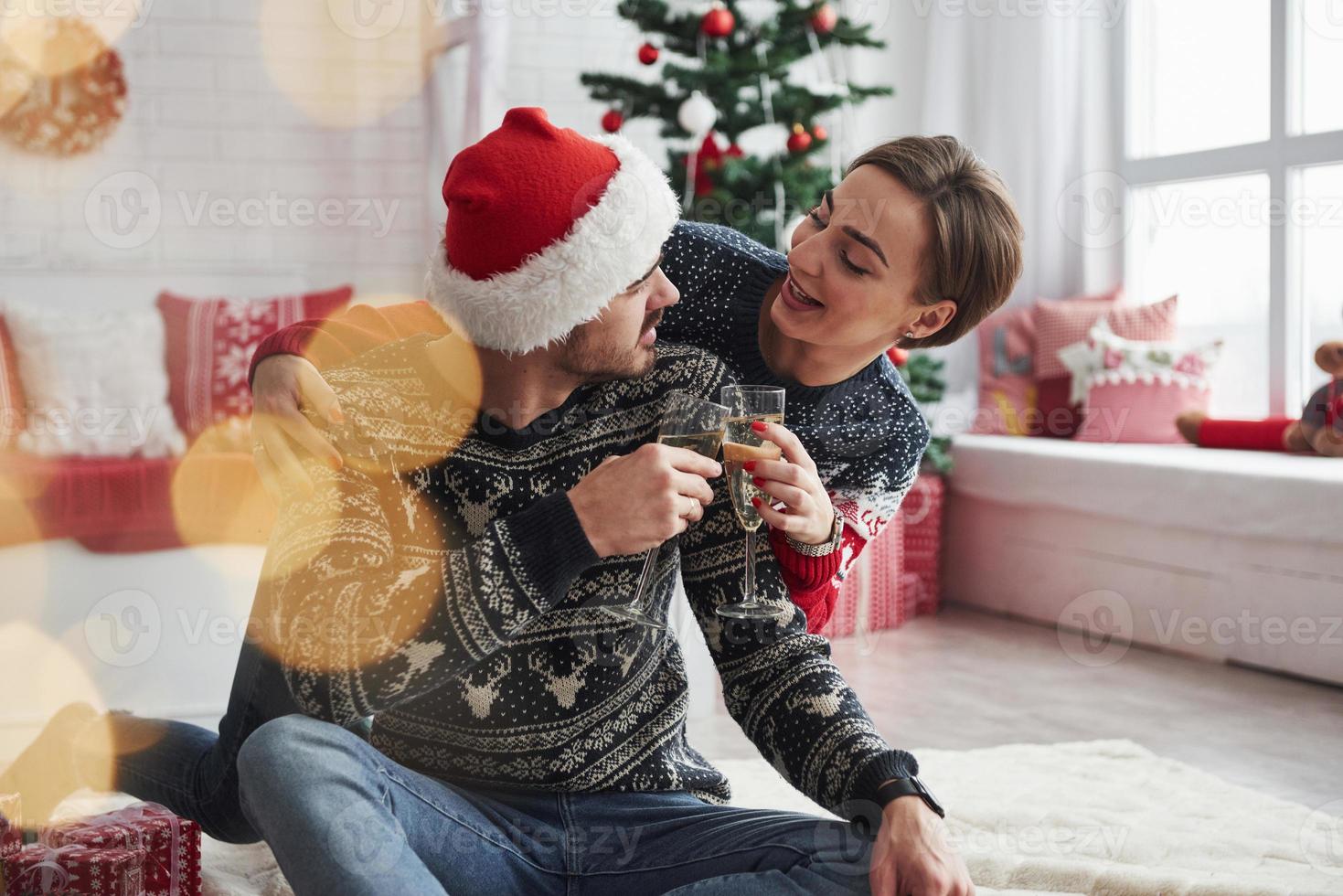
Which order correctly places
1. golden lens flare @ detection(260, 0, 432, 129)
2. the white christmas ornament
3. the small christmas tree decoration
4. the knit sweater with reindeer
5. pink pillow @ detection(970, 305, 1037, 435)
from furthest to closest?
pink pillow @ detection(970, 305, 1037, 435) → golden lens flare @ detection(260, 0, 432, 129) → the small christmas tree decoration → the white christmas ornament → the knit sweater with reindeer

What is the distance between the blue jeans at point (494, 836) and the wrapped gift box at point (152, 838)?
42 centimetres

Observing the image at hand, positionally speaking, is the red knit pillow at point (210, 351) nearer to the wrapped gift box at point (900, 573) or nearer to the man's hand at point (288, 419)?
the wrapped gift box at point (900, 573)

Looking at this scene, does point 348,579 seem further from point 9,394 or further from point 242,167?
point 242,167

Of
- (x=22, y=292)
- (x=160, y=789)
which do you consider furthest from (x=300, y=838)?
(x=22, y=292)

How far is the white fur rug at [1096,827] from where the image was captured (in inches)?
75.6

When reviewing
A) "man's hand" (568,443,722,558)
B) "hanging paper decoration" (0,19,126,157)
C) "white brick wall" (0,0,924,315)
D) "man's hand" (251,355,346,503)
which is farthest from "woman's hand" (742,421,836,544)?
"hanging paper decoration" (0,19,126,157)

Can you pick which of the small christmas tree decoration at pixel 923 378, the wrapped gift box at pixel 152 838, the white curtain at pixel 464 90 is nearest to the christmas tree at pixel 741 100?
the white curtain at pixel 464 90

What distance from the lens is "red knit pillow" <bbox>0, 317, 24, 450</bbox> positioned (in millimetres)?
3387

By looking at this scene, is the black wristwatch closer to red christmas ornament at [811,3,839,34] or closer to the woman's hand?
the woman's hand

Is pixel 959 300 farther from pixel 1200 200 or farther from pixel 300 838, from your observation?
pixel 1200 200

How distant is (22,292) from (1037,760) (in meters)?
3.36

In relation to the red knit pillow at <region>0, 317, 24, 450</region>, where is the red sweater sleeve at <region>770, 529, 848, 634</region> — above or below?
below

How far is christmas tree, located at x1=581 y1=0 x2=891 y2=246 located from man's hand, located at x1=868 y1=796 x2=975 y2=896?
7.87ft

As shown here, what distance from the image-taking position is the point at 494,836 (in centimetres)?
129
